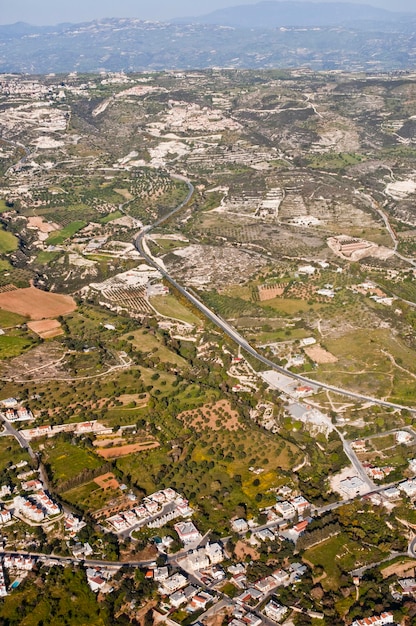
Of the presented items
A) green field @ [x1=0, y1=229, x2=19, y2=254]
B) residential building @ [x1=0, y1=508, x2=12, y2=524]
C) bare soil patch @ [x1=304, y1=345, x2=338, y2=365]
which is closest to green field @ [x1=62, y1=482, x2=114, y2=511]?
residential building @ [x1=0, y1=508, x2=12, y2=524]

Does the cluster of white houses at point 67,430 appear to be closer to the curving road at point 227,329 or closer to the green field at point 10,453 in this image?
the green field at point 10,453

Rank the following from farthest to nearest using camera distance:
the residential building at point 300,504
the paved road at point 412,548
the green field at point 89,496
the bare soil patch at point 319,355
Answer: the bare soil patch at point 319,355 → the green field at point 89,496 → the residential building at point 300,504 → the paved road at point 412,548

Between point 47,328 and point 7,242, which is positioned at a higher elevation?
point 47,328

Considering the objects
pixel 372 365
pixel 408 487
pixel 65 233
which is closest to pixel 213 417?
pixel 408 487

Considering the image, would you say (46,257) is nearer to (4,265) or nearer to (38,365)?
(4,265)

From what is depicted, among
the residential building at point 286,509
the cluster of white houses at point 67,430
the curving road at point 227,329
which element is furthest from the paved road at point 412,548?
the cluster of white houses at point 67,430

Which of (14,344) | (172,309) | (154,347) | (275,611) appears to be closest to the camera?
(275,611)

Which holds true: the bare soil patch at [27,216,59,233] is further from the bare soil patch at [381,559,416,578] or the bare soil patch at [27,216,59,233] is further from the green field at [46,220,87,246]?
the bare soil patch at [381,559,416,578]
